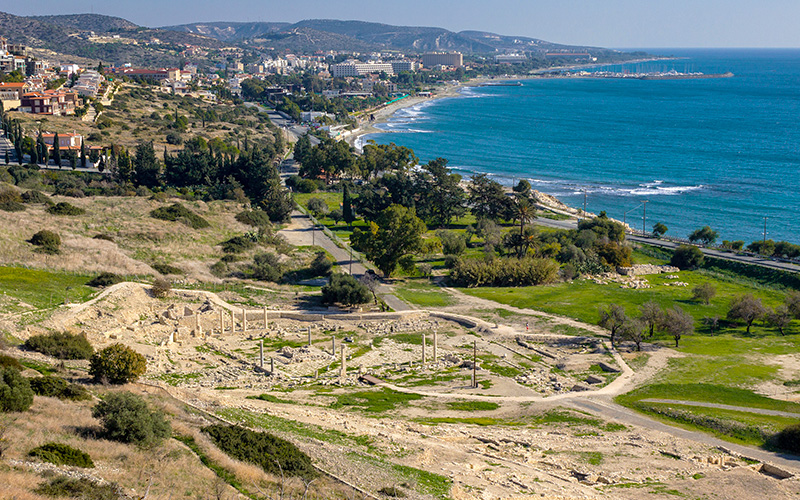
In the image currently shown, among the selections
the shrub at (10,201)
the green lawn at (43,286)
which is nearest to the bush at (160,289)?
the green lawn at (43,286)

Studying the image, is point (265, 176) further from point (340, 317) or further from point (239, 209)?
point (340, 317)

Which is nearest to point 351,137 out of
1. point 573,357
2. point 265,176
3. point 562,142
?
point 562,142

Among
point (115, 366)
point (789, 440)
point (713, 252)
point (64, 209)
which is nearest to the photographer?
point (115, 366)

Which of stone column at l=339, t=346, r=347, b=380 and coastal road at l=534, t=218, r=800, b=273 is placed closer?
stone column at l=339, t=346, r=347, b=380

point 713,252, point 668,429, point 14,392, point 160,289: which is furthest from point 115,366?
point 713,252

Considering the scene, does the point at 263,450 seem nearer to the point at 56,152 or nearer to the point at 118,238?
the point at 118,238

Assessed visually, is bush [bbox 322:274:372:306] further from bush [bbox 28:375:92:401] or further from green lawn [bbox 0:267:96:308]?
bush [bbox 28:375:92:401]

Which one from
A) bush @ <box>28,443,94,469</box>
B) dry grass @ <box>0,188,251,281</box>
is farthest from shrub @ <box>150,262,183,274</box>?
bush @ <box>28,443,94,469</box>
